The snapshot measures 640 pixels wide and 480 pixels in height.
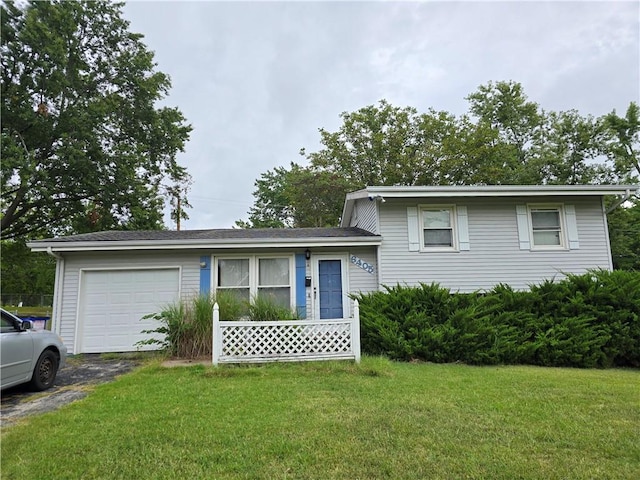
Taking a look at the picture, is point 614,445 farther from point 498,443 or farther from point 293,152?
point 293,152

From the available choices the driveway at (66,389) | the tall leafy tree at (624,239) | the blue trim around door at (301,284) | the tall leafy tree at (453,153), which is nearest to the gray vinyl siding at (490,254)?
the blue trim around door at (301,284)

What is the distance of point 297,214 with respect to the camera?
24.6 meters

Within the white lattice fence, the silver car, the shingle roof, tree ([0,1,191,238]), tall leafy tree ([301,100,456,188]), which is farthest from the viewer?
tall leafy tree ([301,100,456,188])

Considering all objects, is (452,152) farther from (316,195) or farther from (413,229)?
(413,229)

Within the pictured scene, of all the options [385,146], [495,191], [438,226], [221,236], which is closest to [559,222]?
[495,191]

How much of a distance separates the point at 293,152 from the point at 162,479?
2442 cm

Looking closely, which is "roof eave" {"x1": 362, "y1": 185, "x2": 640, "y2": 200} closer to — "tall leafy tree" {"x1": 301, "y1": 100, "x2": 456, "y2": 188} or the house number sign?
the house number sign

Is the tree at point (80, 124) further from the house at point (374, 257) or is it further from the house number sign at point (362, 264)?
the house number sign at point (362, 264)

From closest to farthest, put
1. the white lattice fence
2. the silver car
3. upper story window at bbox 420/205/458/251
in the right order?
the silver car, the white lattice fence, upper story window at bbox 420/205/458/251

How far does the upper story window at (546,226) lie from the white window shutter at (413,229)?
9.68ft

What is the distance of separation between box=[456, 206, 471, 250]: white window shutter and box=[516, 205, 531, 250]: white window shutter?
4.31ft

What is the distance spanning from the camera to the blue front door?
9039 mm

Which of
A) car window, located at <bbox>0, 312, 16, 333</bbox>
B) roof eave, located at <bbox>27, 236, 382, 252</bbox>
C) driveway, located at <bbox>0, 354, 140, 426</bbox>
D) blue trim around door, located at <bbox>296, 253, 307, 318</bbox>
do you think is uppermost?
roof eave, located at <bbox>27, 236, 382, 252</bbox>

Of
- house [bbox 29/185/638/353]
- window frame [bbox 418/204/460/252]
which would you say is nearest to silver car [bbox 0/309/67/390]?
house [bbox 29/185/638/353]
